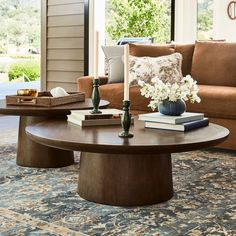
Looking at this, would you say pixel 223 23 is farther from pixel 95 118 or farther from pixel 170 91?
pixel 95 118

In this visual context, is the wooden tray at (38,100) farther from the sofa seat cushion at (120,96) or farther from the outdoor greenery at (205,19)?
the outdoor greenery at (205,19)

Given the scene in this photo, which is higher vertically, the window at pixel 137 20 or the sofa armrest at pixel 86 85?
the window at pixel 137 20

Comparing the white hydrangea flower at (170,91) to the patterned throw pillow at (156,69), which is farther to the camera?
the patterned throw pillow at (156,69)

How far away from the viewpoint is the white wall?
6.85m

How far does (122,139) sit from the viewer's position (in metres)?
2.15

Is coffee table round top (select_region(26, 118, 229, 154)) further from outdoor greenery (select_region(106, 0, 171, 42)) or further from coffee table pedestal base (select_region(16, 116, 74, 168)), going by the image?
outdoor greenery (select_region(106, 0, 171, 42))

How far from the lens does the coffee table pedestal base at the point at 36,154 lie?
3080 millimetres

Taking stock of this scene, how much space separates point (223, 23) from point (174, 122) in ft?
16.3

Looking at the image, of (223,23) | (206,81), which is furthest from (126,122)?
(223,23)

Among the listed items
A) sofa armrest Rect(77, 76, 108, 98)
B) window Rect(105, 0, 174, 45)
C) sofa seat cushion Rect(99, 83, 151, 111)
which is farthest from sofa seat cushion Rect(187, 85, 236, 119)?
window Rect(105, 0, 174, 45)

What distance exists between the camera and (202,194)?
8.23 ft

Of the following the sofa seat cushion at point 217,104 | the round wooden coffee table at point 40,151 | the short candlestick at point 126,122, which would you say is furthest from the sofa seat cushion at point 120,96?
the short candlestick at point 126,122

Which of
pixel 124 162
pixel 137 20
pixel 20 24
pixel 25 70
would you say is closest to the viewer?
pixel 124 162

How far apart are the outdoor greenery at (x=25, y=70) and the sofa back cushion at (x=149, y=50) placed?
5.77 ft
